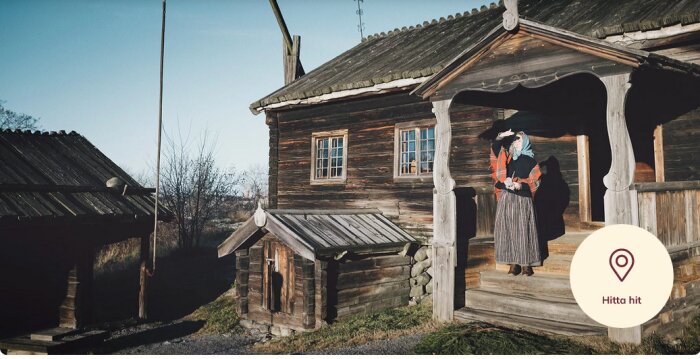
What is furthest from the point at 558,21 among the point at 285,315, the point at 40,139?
the point at 40,139

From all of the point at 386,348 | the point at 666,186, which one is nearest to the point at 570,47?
the point at 666,186

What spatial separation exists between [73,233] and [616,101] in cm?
948

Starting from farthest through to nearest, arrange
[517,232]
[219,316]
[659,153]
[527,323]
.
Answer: [219,316] < [659,153] < [517,232] < [527,323]

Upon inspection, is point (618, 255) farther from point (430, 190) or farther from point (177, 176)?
point (177, 176)

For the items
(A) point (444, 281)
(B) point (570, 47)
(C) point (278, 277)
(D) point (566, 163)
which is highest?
(B) point (570, 47)

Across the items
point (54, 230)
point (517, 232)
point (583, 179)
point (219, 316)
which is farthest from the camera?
point (219, 316)

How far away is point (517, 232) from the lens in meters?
7.70

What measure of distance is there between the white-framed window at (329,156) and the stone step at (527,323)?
5.47 m

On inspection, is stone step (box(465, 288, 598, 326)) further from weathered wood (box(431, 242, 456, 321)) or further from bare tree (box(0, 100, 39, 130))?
bare tree (box(0, 100, 39, 130))

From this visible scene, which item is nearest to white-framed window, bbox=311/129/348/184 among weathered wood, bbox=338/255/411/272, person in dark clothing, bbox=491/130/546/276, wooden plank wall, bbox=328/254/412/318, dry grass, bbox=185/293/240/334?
weathered wood, bbox=338/255/411/272

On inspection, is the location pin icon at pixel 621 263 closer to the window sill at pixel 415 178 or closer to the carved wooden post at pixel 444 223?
the carved wooden post at pixel 444 223

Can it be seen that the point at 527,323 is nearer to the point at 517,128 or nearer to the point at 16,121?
the point at 517,128

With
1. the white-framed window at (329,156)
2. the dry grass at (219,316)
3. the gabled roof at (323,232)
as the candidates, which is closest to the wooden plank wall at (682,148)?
the gabled roof at (323,232)

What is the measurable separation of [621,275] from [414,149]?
19.5 ft
